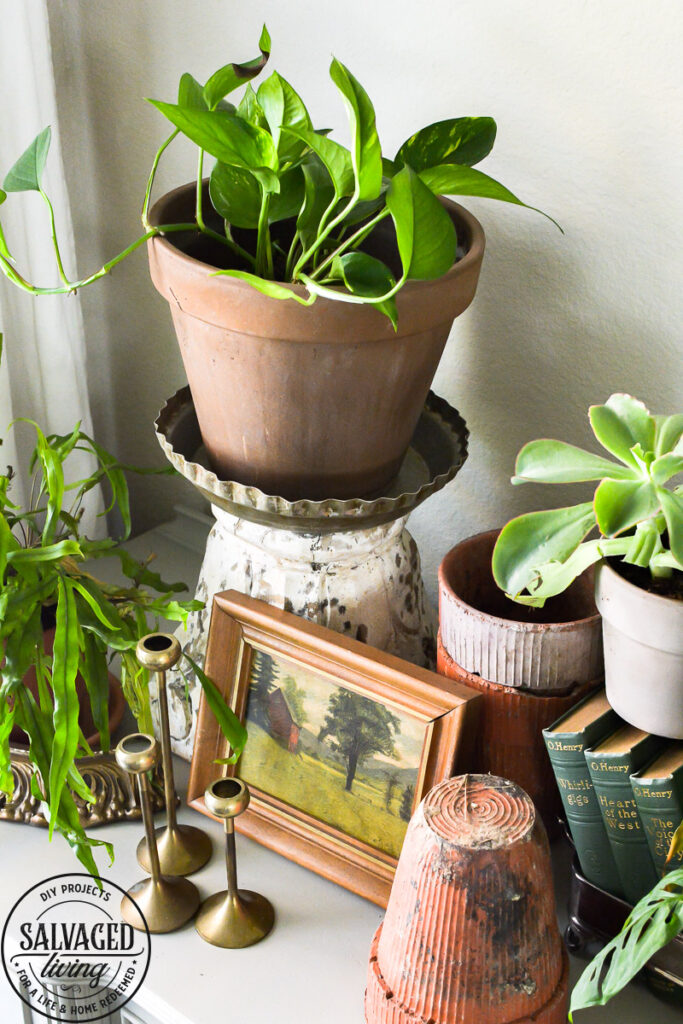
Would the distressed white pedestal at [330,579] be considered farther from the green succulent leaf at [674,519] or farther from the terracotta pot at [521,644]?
the green succulent leaf at [674,519]

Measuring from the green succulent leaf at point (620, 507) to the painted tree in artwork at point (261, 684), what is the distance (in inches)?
14.9

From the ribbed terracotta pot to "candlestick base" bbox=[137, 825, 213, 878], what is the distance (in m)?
0.26

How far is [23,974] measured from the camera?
856mm

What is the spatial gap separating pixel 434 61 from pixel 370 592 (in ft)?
1.61

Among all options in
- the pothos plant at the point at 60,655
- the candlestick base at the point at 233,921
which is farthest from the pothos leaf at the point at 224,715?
the candlestick base at the point at 233,921

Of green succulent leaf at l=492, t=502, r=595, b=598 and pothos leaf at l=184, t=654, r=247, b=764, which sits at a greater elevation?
green succulent leaf at l=492, t=502, r=595, b=598

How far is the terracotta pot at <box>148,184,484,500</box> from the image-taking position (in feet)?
2.51

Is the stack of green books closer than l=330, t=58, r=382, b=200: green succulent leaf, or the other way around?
l=330, t=58, r=382, b=200: green succulent leaf

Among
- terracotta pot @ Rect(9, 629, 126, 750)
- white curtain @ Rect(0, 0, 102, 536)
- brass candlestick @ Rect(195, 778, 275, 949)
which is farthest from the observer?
white curtain @ Rect(0, 0, 102, 536)

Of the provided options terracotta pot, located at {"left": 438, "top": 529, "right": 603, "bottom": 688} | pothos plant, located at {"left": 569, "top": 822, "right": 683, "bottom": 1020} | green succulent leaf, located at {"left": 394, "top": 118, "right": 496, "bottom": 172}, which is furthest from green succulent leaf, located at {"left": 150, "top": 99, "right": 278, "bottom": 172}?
pothos plant, located at {"left": 569, "top": 822, "right": 683, "bottom": 1020}

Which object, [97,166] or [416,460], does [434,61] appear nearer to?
[416,460]

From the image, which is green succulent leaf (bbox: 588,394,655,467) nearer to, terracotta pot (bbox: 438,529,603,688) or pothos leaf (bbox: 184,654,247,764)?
terracotta pot (bbox: 438,529,603,688)

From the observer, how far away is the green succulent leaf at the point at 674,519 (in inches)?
25.7

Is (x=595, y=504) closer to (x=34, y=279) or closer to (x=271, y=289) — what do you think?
(x=271, y=289)
